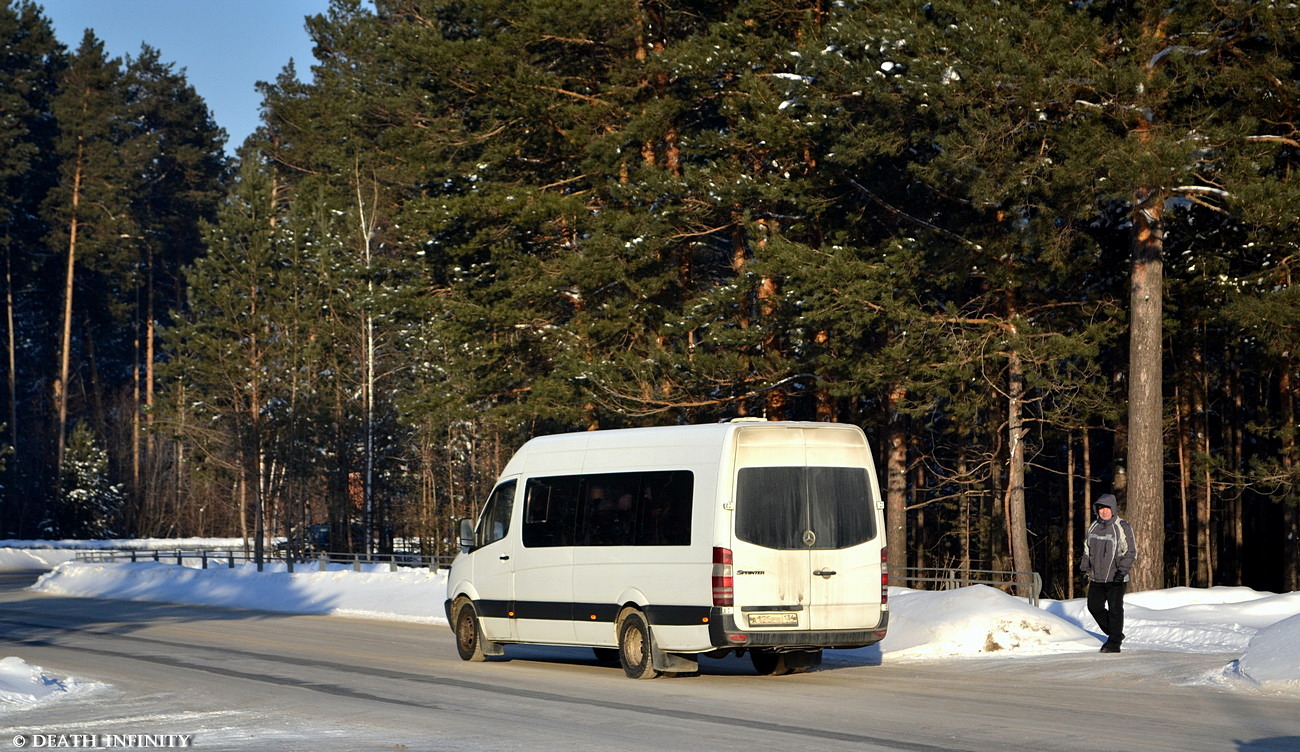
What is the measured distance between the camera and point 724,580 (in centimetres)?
1469

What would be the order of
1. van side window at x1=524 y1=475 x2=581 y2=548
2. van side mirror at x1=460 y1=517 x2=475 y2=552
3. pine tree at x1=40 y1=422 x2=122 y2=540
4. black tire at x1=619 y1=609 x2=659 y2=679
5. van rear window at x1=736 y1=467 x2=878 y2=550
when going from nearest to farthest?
van rear window at x1=736 y1=467 x2=878 y2=550 < black tire at x1=619 y1=609 x2=659 y2=679 < van side window at x1=524 y1=475 x2=581 y2=548 < van side mirror at x1=460 y1=517 x2=475 y2=552 < pine tree at x1=40 y1=422 x2=122 y2=540

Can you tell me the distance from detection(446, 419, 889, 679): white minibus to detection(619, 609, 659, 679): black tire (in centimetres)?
2

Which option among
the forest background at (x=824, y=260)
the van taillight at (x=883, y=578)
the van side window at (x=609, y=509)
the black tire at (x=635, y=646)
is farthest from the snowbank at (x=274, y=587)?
the van taillight at (x=883, y=578)

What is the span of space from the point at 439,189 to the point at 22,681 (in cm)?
2705

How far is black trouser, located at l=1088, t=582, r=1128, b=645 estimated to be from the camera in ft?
54.9

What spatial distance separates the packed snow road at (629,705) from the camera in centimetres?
1101

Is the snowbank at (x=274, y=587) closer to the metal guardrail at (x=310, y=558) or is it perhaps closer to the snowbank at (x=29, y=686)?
the metal guardrail at (x=310, y=558)

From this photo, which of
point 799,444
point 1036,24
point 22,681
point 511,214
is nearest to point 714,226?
point 511,214

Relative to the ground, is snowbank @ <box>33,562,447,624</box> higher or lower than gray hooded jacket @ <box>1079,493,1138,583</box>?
lower

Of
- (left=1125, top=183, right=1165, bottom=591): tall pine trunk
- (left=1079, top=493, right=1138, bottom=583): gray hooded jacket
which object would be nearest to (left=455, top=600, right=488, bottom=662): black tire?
(left=1079, top=493, right=1138, bottom=583): gray hooded jacket

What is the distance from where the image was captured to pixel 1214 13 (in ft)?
78.3

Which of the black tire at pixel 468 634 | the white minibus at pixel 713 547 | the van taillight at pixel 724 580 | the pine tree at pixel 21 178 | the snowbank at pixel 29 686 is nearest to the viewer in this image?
the snowbank at pixel 29 686

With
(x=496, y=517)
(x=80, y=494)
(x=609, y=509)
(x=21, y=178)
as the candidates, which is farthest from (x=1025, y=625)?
(x=21, y=178)

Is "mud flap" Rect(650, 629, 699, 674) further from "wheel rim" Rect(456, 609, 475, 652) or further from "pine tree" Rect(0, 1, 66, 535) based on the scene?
"pine tree" Rect(0, 1, 66, 535)
